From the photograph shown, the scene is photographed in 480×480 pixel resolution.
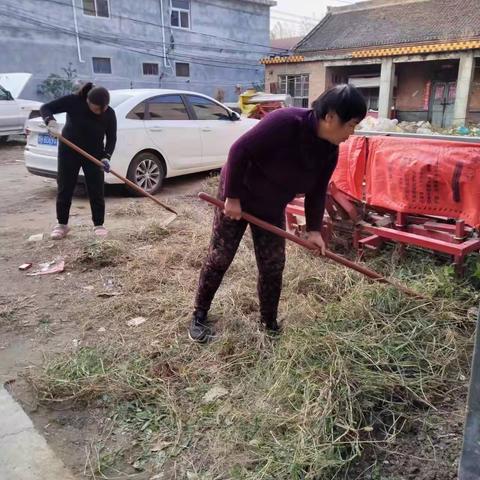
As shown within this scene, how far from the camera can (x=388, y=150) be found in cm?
383

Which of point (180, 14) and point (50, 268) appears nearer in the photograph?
point (50, 268)

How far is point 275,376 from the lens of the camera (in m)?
2.53

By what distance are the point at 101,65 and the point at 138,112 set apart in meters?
15.7

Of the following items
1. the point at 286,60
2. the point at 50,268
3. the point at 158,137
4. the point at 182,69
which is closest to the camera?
the point at 50,268

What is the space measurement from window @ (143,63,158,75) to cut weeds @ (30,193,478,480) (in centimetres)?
2078

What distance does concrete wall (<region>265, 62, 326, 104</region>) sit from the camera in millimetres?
22219

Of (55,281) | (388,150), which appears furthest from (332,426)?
(55,281)

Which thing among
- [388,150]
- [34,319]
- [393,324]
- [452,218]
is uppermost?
[388,150]

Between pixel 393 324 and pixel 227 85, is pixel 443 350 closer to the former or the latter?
pixel 393 324

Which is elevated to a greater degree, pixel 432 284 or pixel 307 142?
pixel 307 142

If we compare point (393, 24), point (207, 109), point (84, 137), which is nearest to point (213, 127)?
point (207, 109)

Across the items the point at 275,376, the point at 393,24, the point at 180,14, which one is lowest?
the point at 275,376

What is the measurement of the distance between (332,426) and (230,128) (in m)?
6.55

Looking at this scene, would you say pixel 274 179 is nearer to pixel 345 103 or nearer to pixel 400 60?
pixel 345 103
